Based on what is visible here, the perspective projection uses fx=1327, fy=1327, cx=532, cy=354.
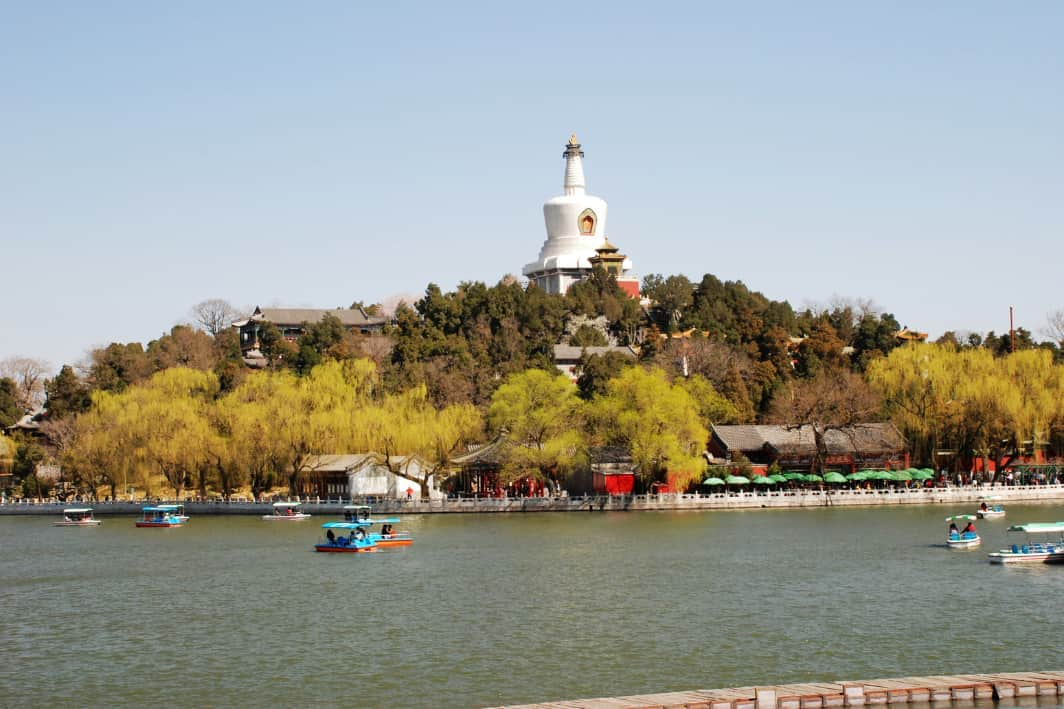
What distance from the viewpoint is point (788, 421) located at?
70.8 metres

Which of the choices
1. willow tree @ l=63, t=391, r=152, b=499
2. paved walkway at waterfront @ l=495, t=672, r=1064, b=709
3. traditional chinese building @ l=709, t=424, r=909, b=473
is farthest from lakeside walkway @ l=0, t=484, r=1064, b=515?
paved walkway at waterfront @ l=495, t=672, r=1064, b=709

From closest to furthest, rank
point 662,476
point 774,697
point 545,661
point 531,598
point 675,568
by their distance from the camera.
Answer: point 774,697
point 545,661
point 531,598
point 675,568
point 662,476

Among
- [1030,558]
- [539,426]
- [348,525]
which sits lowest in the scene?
[1030,558]

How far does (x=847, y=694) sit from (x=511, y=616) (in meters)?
12.1

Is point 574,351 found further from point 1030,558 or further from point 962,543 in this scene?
point 1030,558

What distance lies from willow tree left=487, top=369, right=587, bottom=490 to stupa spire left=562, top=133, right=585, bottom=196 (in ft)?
185

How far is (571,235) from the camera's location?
117 meters

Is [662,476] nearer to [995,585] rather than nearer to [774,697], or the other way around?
[995,585]

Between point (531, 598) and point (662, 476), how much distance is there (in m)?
30.2

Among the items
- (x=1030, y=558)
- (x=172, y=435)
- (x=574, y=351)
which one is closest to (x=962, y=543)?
(x=1030, y=558)

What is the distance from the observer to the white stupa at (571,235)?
11394 centimetres

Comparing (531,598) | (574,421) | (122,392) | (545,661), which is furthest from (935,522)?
(122,392)

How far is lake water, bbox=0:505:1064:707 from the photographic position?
24766mm

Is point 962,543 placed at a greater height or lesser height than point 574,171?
lesser
